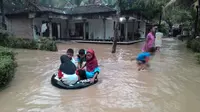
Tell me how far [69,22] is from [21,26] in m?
5.82

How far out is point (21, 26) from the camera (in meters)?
25.4

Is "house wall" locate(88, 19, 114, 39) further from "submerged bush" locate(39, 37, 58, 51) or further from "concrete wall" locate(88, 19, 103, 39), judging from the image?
"submerged bush" locate(39, 37, 58, 51)

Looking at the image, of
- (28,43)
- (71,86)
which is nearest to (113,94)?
(71,86)

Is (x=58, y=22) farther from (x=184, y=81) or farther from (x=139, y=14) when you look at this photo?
(x=184, y=81)

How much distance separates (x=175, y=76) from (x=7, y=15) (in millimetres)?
22143

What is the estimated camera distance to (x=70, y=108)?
5.67 metres

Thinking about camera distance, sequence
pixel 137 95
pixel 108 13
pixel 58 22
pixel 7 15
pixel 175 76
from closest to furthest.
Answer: pixel 137 95, pixel 175 76, pixel 108 13, pixel 7 15, pixel 58 22

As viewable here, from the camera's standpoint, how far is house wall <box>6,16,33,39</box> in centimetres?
2477

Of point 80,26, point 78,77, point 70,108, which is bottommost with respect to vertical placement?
point 70,108

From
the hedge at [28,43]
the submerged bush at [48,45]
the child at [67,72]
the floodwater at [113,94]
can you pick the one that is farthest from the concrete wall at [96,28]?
the child at [67,72]

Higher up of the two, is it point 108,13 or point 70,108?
point 108,13

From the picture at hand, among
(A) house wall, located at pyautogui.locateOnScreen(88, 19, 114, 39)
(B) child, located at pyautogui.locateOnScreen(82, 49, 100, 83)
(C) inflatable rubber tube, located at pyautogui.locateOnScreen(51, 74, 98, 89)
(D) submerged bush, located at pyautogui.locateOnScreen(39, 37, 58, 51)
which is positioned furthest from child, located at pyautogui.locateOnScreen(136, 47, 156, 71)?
(A) house wall, located at pyautogui.locateOnScreen(88, 19, 114, 39)

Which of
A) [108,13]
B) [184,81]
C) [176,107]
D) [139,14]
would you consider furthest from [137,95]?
[139,14]

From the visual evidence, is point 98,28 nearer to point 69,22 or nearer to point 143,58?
point 69,22
